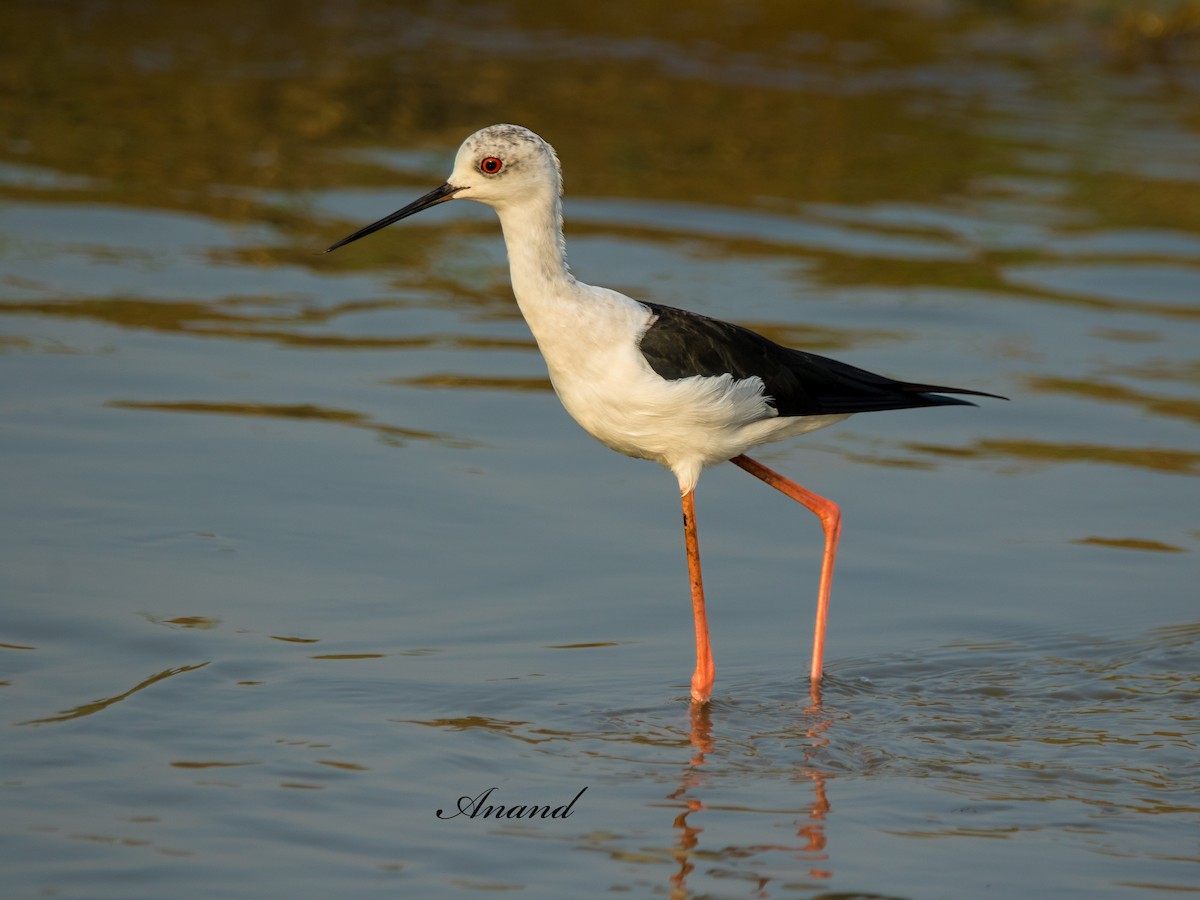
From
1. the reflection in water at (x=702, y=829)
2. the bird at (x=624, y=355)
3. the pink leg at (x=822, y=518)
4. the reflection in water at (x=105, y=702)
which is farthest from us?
the pink leg at (x=822, y=518)

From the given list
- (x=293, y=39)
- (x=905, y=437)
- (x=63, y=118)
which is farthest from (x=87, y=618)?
(x=293, y=39)

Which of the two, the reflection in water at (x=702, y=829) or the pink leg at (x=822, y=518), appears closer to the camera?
the reflection in water at (x=702, y=829)

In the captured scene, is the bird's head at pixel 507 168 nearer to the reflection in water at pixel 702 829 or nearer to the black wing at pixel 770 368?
the black wing at pixel 770 368

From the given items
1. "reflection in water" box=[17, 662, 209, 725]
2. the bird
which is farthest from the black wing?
"reflection in water" box=[17, 662, 209, 725]

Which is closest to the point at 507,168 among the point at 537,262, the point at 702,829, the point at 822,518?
the point at 537,262

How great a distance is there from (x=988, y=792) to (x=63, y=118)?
10630 millimetres

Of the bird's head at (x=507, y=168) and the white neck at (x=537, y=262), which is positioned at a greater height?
the bird's head at (x=507, y=168)

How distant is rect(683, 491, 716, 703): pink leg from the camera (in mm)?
6035

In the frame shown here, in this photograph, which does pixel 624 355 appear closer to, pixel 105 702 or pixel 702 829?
pixel 702 829

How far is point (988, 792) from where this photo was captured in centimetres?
534

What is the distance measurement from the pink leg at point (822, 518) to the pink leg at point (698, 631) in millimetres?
391

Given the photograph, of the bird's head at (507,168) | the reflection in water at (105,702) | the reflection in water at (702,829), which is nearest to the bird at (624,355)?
the bird's head at (507,168)

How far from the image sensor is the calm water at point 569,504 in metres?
5.08

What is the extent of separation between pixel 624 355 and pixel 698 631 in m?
1.05
